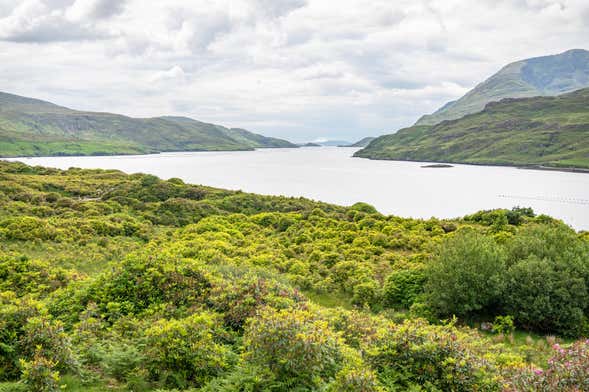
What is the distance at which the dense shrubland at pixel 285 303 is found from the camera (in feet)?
30.5

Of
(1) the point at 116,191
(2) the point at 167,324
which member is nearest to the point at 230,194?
(1) the point at 116,191

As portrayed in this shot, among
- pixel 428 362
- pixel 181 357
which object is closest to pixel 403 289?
pixel 428 362

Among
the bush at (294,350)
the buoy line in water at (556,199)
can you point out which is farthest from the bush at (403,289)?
the buoy line in water at (556,199)

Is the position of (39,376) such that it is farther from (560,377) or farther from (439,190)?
(439,190)

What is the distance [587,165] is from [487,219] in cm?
15867

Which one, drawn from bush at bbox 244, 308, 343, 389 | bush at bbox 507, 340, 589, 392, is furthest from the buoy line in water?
bush at bbox 244, 308, 343, 389

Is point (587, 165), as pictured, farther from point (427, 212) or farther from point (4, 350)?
point (4, 350)

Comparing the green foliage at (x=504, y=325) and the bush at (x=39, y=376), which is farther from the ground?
the bush at (x=39, y=376)

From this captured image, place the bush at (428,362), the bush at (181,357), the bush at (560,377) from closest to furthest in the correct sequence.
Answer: the bush at (560,377), the bush at (428,362), the bush at (181,357)

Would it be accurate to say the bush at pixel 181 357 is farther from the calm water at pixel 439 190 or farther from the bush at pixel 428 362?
the calm water at pixel 439 190

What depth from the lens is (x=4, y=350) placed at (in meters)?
10.4

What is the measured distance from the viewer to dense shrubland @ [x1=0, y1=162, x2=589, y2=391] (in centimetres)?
928

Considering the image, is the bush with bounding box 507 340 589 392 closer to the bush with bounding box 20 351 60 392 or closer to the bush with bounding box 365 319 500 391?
the bush with bounding box 365 319 500 391

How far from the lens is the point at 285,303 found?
14.4 meters
